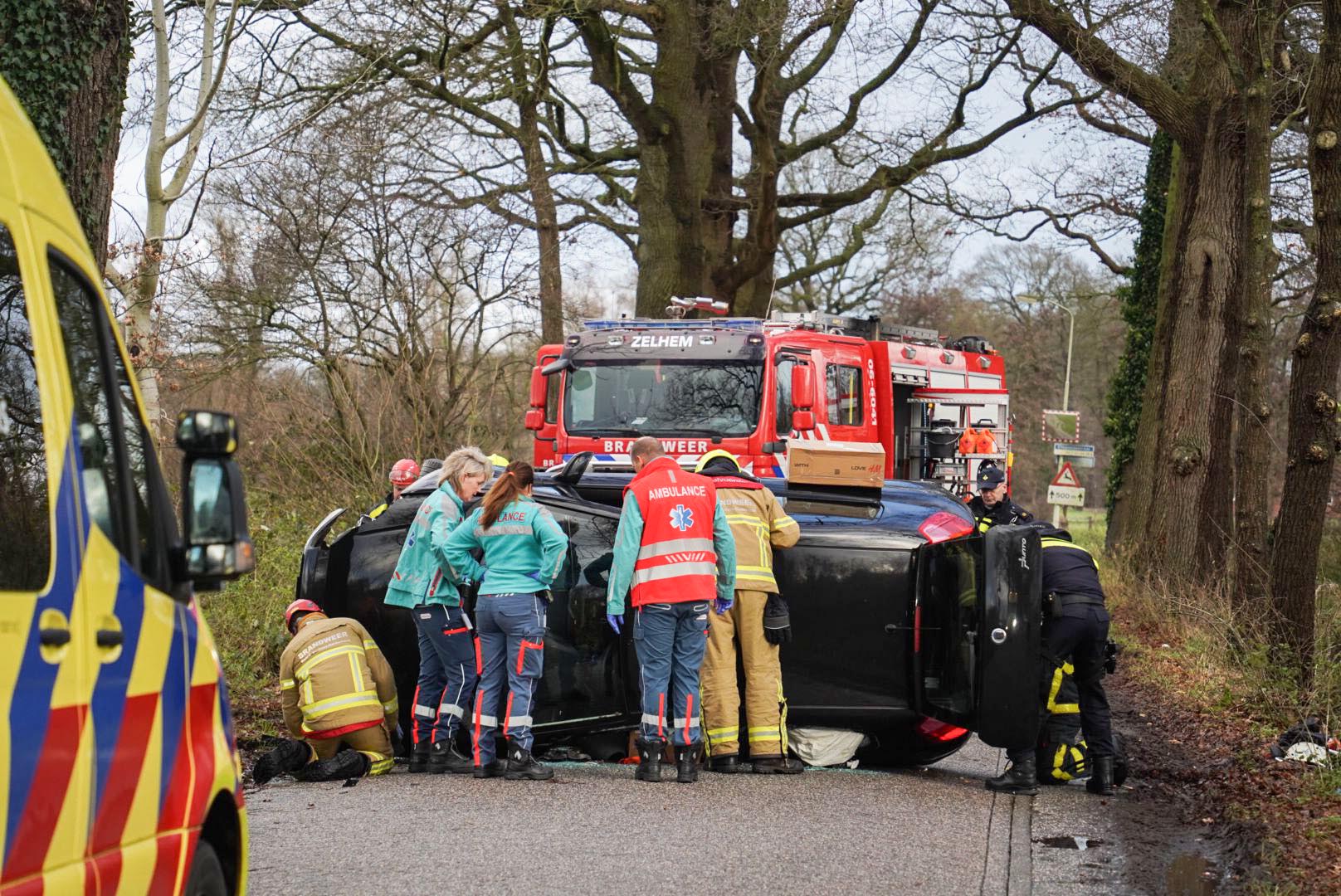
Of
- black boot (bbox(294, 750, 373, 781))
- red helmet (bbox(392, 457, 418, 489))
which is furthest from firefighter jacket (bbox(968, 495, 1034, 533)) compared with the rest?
red helmet (bbox(392, 457, 418, 489))

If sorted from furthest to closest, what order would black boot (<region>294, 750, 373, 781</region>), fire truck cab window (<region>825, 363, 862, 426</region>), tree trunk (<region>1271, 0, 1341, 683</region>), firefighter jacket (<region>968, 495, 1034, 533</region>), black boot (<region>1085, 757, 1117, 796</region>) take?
fire truck cab window (<region>825, 363, 862, 426</region>)
firefighter jacket (<region>968, 495, 1034, 533</region>)
tree trunk (<region>1271, 0, 1341, 683</region>)
black boot (<region>1085, 757, 1117, 796</region>)
black boot (<region>294, 750, 373, 781</region>)

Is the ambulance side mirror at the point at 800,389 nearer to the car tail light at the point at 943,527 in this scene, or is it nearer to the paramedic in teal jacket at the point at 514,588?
the car tail light at the point at 943,527

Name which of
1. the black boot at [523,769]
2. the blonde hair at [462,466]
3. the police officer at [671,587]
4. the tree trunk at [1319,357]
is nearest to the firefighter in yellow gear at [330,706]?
the black boot at [523,769]

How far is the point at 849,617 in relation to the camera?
26.9 ft

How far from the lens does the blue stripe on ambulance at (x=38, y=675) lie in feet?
9.20

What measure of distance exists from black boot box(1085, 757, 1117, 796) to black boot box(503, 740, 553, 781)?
282cm

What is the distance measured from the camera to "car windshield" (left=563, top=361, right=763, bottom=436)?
14852 mm

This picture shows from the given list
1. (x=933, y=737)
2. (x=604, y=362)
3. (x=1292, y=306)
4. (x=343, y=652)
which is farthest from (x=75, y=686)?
(x=1292, y=306)

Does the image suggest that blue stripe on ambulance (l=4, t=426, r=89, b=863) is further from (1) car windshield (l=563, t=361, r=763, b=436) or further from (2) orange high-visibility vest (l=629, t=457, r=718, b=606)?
(1) car windshield (l=563, t=361, r=763, b=436)

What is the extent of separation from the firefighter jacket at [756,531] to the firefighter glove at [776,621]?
0.09 meters

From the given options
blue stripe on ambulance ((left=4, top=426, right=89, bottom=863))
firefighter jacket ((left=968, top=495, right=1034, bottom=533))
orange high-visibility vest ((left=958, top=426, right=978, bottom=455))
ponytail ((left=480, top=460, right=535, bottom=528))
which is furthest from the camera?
orange high-visibility vest ((left=958, top=426, right=978, bottom=455))

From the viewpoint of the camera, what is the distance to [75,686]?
308cm

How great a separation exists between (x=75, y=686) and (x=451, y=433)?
14.9m

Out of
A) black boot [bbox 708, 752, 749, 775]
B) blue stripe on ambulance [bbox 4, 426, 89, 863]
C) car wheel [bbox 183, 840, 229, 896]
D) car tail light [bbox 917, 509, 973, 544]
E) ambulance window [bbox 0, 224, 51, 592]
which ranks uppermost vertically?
ambulance window [bbox 0, 224, 51, 592]
